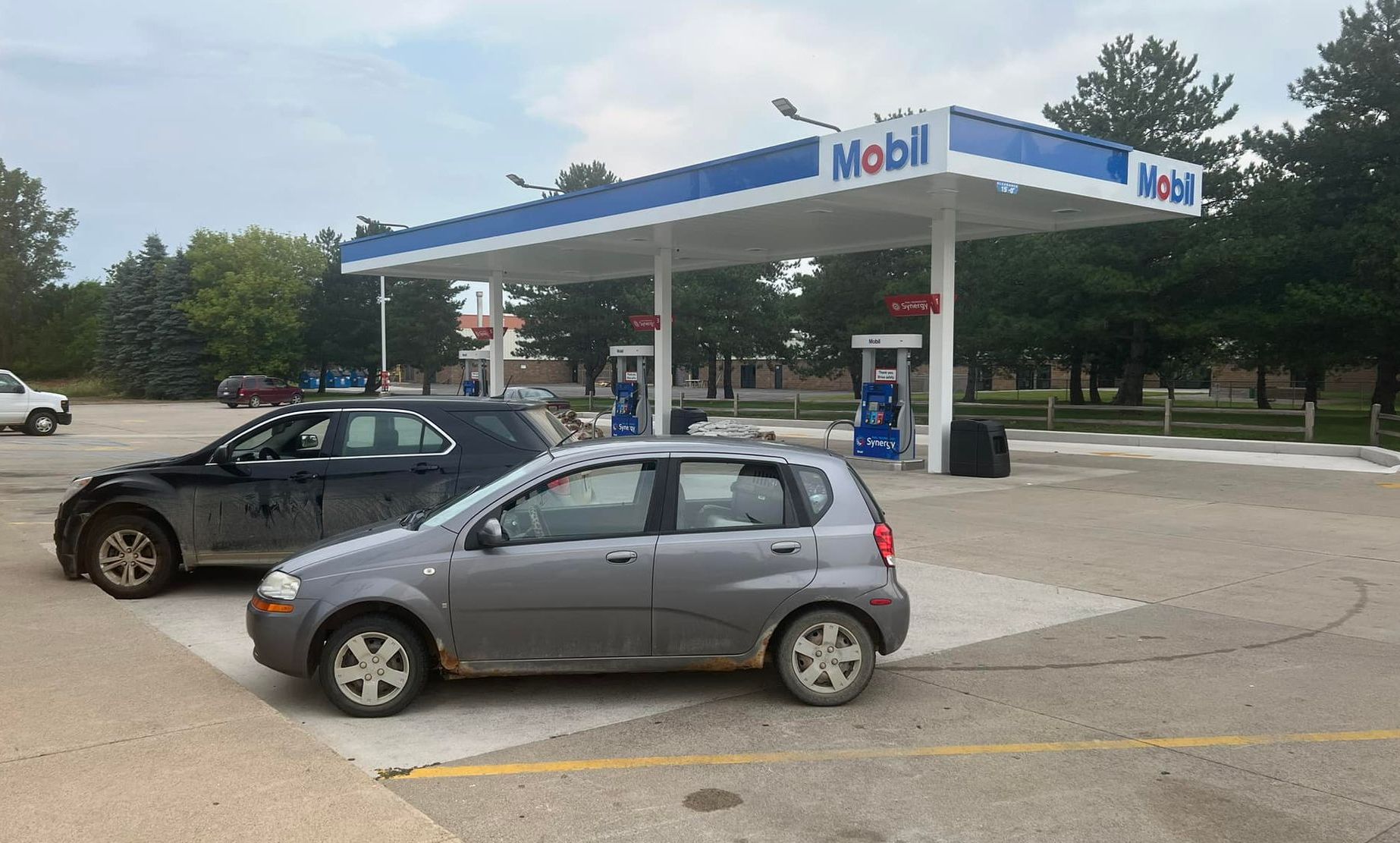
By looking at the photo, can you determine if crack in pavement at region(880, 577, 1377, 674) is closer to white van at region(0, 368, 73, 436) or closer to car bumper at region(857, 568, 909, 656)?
car bumper at region(857, 568, 909, 656)

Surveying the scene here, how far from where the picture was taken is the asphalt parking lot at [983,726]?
427cm

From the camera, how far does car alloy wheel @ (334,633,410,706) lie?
213 inches

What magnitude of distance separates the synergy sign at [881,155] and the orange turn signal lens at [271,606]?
12.1 metres

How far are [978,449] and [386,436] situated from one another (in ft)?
41.7

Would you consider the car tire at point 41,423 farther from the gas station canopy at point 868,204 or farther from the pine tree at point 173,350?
the pine tree at point 173,350

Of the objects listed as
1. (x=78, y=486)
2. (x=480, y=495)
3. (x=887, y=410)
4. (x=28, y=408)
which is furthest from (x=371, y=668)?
(x=28, y=408)

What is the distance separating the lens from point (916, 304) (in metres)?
19.3

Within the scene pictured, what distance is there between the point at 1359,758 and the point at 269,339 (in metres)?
65.2

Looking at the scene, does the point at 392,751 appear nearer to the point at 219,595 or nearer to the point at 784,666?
the point at 784,666

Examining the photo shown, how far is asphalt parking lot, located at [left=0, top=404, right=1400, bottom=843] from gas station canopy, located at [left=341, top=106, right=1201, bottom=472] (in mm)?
7879

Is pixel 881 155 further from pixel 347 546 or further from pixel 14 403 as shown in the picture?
pixel 14 403

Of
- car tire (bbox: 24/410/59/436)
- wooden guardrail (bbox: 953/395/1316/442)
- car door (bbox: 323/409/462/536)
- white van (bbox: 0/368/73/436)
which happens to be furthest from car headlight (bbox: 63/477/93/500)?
car tire (bbox: 24/410/59/436)

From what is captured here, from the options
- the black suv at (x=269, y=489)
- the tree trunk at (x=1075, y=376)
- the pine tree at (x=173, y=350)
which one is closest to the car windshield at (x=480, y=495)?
the black suv at (x=269, y=489)

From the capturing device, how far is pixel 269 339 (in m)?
62.5
